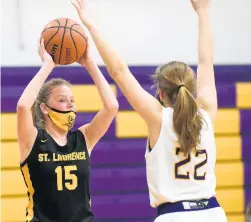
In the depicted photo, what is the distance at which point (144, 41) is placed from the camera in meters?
5.57

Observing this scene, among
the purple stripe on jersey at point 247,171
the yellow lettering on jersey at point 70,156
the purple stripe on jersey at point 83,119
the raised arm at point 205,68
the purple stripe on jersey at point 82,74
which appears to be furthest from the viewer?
the purple stripe on jersey at point 247,171

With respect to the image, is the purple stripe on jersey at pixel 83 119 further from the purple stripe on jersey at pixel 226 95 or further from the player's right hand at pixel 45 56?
the player's right hand at pixel 45 56

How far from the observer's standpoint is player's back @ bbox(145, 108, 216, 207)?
2480mm

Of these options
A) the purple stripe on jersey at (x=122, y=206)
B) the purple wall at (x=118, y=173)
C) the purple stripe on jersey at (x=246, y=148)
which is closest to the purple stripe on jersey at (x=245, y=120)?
the purple stripe on jersey at (x=246, y=148)

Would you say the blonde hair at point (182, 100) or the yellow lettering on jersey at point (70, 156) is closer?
the blonde hair at point (182, 100)

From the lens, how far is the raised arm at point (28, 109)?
114 inches

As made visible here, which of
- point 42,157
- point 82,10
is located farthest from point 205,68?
point 42,157

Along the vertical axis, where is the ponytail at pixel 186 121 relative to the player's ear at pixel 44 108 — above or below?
below

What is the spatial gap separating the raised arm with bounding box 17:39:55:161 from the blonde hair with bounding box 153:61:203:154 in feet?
2.04

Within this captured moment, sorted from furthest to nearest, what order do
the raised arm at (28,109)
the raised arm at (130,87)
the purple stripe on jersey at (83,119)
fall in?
the purple stripe on jersey at (83,119), the raised arm at (28,109), the raised arm at (130,87)

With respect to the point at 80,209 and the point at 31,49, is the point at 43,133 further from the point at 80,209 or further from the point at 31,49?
the point at 31,49

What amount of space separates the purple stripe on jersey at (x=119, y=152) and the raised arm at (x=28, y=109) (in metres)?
2.44

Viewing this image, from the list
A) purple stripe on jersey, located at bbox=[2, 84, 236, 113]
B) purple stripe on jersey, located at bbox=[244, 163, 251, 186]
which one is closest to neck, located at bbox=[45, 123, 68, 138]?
purple stripe on jersey, located at bbox=[2, 84, 236, 113]

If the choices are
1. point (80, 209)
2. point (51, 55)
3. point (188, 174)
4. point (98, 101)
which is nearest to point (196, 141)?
point (188, 174)
